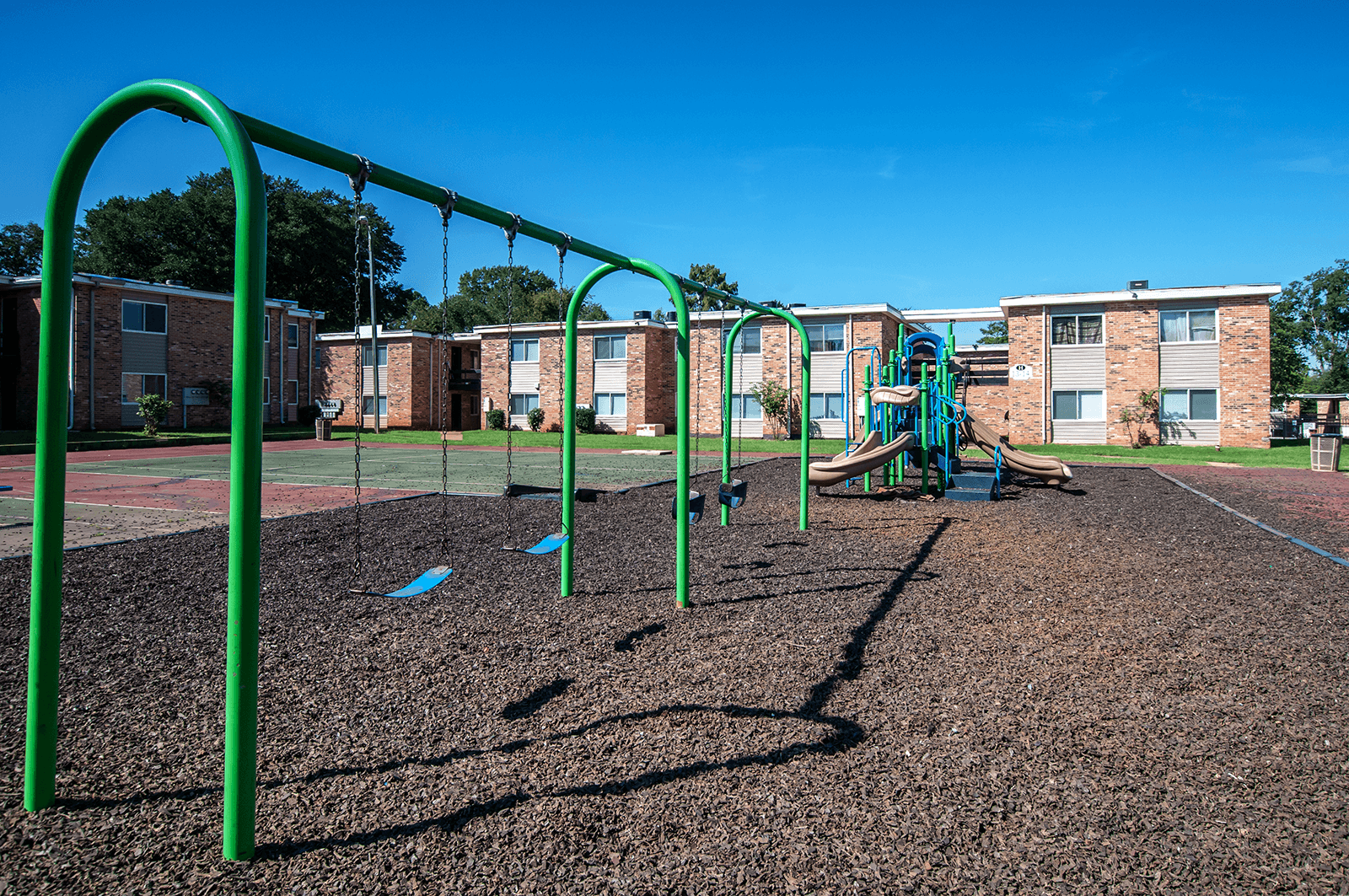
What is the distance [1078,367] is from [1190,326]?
4332 mm

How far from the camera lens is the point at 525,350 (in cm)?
4275

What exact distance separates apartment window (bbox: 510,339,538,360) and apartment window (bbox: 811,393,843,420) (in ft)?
51.0

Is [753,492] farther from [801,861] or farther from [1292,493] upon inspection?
[801,861]

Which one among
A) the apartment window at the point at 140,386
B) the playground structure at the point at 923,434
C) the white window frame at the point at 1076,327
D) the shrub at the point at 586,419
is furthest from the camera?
the shrub at the point at 586,419

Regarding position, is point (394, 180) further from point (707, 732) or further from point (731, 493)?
point (731, 493)

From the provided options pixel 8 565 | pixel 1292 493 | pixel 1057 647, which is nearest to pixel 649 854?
pixel 1057 647

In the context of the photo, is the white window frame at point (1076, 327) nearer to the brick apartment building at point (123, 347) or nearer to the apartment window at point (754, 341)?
the apartment window at point (754, 341)

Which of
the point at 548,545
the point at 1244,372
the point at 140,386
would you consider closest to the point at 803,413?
the point at 548,545

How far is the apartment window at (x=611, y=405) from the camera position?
4078 centimetres

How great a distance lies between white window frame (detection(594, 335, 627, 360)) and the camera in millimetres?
40781

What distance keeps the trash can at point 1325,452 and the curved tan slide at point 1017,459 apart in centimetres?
1023

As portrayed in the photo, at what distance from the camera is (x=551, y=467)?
20.3 meters

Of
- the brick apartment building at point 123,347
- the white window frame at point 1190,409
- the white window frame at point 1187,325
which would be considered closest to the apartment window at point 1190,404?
the white window frame at point 1190,409

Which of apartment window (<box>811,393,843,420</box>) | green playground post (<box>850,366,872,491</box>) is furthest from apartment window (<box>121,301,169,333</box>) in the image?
green playground post (<box>850,366,872,491</box>)
